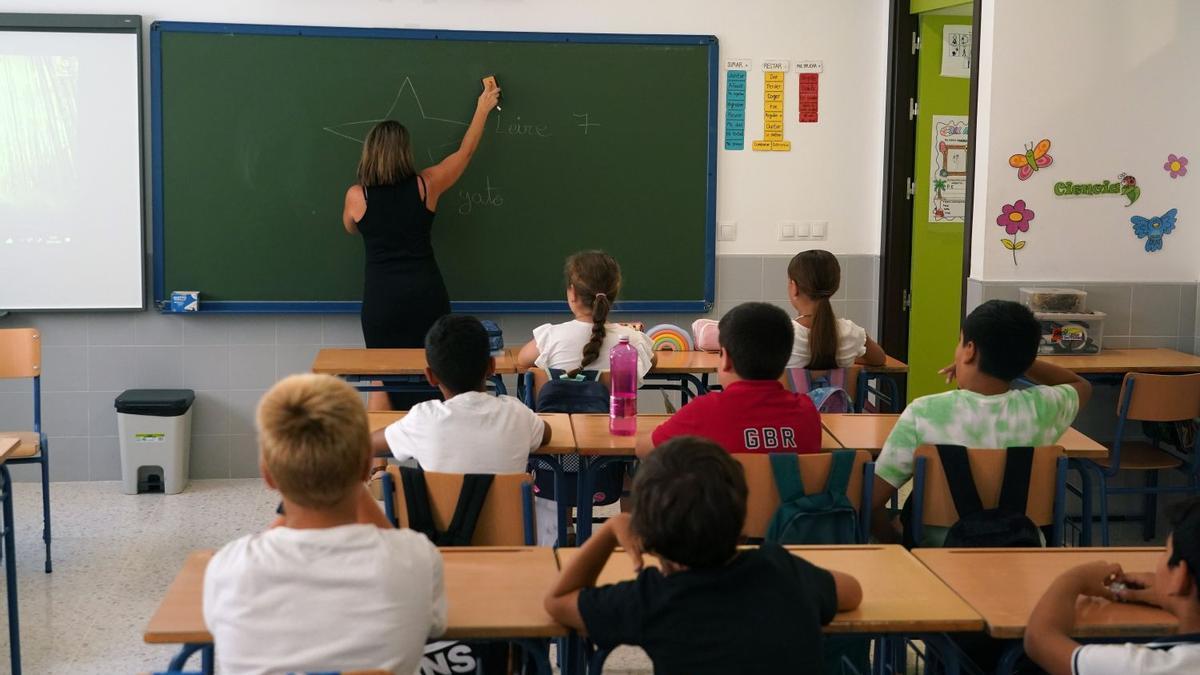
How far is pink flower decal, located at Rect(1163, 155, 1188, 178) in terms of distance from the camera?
5.87m

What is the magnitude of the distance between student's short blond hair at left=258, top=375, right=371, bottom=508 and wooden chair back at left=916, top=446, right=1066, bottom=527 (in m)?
1.67

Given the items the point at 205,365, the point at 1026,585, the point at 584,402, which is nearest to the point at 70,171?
the point at 205,365

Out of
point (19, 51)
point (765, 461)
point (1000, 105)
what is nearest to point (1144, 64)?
point (1000, 105)

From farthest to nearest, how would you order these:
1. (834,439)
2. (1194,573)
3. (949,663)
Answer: (834,439), (949,663), (1194,573)

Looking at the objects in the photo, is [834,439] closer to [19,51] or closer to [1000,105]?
[1000,105]

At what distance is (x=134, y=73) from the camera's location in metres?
6.11

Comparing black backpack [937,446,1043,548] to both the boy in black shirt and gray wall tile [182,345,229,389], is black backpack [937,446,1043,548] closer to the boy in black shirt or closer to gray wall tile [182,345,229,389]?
the boy in black shirt

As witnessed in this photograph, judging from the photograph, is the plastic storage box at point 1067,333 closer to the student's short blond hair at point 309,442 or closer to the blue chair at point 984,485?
the blue chair at point 984,485

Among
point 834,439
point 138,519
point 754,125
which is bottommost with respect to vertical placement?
point 138,519

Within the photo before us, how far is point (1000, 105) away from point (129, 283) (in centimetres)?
419

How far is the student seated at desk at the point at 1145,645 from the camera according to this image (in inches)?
86.0

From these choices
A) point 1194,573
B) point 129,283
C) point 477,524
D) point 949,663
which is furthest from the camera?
point 129,283

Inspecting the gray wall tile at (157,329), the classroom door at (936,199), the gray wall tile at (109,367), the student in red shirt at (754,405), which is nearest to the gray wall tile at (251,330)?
the gray wall tile at (157,329)

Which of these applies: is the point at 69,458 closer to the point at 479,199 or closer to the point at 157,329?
the point at 157,329
